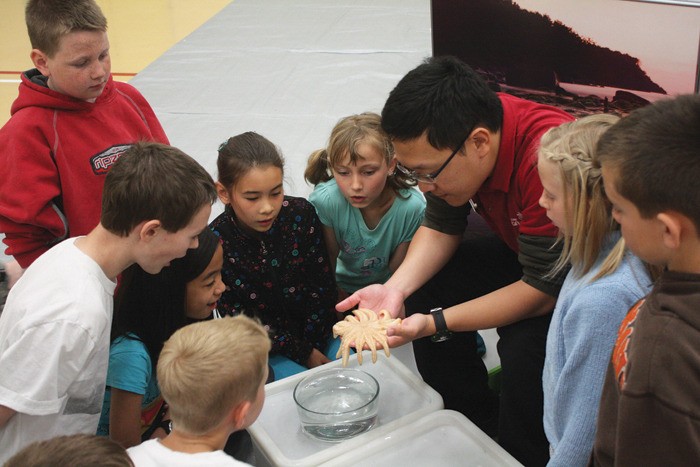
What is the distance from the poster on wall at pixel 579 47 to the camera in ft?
6.68

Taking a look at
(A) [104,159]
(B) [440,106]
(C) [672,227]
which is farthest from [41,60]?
(C) [672,227]

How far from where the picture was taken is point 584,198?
1.36 meters

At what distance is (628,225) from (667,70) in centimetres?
112

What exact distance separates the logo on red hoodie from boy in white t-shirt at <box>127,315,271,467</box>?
0.94m

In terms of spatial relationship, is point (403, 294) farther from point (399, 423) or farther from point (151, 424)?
point (151, 424)

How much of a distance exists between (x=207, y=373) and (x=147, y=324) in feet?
1.80

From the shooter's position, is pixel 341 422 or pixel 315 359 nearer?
pixel 341 422

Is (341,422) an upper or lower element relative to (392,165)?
lower

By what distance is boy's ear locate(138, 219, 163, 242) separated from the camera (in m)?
1.57

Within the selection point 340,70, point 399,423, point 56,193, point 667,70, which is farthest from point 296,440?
point 340,70

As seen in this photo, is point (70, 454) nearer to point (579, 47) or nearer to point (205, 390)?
point (205, 390)

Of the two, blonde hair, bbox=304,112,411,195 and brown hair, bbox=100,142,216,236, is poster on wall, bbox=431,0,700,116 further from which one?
brown hair, bbox=100,142,216,236

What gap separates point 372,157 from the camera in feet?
7.15

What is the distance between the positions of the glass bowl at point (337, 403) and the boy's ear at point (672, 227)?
744 mm
